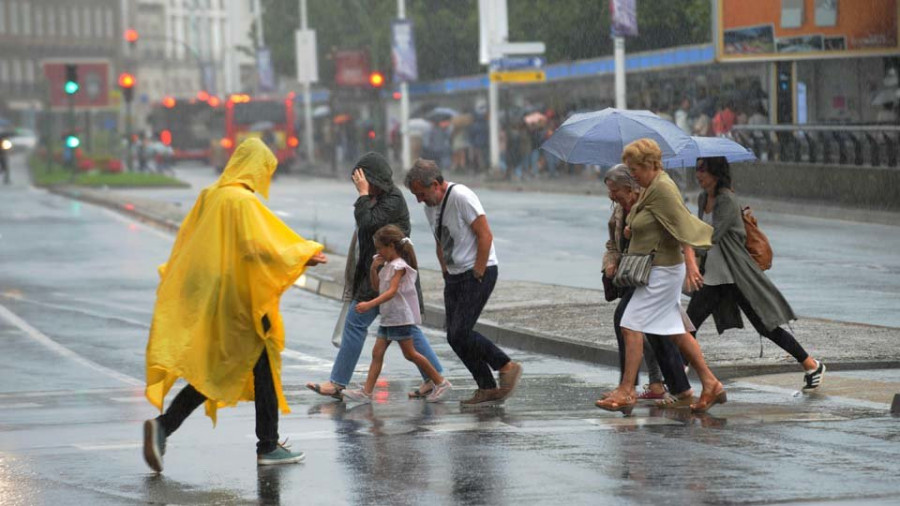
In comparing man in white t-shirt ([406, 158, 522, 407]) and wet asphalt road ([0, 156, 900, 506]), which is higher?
man in white t-shirt ([406, 158, 522, 407])

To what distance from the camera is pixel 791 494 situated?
7.71 metres

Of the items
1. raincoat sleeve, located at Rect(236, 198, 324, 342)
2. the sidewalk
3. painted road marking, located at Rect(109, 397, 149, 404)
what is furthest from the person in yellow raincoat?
the sidewalk

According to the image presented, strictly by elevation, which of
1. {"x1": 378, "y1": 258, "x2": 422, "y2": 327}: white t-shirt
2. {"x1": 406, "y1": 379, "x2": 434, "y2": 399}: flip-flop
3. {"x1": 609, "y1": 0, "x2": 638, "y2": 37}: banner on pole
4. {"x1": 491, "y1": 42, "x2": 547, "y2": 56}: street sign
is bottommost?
{"x1": 406, "y1": 379, "x2": 434, "y2": 399}: flip-flop

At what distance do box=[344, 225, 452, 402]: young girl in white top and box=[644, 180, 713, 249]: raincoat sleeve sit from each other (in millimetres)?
1704

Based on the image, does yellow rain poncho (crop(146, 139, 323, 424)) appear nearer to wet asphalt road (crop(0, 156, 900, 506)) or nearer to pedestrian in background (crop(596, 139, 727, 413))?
wet asphalt road (crop(0, 156, 900, 506))

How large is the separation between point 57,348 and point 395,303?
4.58m

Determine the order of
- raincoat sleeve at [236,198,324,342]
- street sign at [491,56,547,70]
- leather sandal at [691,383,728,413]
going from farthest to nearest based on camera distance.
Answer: street sign at [491,56,547,70] → leather sandal at [691,383,728,413] → raincoat sleeve at [236,198,324,342]

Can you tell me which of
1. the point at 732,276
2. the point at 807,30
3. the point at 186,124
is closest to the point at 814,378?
the point at 732,276

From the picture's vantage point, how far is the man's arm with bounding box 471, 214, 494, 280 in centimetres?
1086

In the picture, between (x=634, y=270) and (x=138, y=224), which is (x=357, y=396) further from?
(x=138, y=224)

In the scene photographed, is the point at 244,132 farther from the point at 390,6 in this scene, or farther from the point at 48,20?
the point at 48,20

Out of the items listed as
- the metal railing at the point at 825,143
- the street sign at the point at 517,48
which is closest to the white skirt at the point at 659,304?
the metal railing at the point at 825,143

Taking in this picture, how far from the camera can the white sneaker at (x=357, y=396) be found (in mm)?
11430

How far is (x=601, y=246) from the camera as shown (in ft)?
82.5
